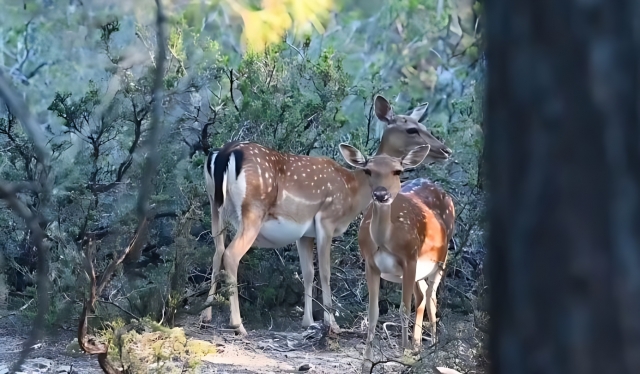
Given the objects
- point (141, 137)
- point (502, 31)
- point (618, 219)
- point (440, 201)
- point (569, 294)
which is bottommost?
point (569, 294)

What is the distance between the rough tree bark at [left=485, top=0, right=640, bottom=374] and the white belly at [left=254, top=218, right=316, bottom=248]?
707 cm

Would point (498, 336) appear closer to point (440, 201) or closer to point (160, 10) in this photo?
point (160, 10)

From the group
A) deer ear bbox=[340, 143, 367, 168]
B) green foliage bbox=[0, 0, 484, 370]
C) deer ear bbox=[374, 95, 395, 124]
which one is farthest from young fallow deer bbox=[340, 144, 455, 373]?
deer ear bbox=[374, 95, 395, 124]

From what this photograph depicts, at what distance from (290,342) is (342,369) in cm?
95

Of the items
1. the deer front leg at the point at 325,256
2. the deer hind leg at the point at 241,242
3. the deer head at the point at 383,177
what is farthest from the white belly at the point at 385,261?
the deer hind leg at the point at 241,242

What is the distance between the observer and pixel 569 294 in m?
1.42

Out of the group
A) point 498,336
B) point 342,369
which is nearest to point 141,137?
point 342,369

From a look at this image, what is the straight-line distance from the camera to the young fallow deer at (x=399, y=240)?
269 inches

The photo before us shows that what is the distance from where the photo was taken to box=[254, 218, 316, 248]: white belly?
853cm

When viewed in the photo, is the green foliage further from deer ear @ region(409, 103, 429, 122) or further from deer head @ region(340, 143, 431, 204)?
deer head @ region(340, 143, 431, 204)

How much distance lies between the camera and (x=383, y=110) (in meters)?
9.34

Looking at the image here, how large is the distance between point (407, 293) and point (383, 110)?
2.94 metres

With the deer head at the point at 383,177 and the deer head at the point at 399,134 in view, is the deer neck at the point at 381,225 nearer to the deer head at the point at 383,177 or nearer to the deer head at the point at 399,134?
the deer head at the point at 383,177

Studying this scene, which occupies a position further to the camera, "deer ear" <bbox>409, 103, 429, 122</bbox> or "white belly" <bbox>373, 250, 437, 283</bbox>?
"deer ear" <bbox>409, 103, 429, 122</bbox>
